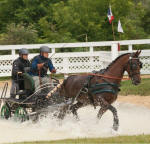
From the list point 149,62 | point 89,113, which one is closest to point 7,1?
point 149,62

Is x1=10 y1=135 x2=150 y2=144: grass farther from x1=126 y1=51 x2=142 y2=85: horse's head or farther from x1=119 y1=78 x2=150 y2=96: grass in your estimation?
x1=119 y1=78 x2=150 y2=96: grass

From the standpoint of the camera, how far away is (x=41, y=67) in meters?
12.6

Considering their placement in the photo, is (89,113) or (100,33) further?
(100,33)

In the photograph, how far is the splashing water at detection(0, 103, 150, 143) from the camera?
1091cm

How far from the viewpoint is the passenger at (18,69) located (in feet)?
42.8

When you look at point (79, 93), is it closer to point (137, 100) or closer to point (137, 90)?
point (137, 100)

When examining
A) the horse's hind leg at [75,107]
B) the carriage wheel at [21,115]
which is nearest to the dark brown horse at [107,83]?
the horse's hind leg at [75,107]

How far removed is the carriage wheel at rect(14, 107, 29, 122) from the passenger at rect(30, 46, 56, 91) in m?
0.68

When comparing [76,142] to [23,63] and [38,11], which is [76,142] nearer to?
[23,63]

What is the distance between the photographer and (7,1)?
33688mm

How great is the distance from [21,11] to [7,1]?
152 centimetres

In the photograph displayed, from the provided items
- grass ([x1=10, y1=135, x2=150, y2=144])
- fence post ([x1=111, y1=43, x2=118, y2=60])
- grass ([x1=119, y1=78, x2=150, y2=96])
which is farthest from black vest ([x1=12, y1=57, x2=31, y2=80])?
fence post ([x1=111, y1=43, x2=118, y2=60])

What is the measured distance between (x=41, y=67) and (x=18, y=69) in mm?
846

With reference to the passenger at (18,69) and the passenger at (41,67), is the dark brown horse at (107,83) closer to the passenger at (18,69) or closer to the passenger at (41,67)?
the passenger at (41,67)
